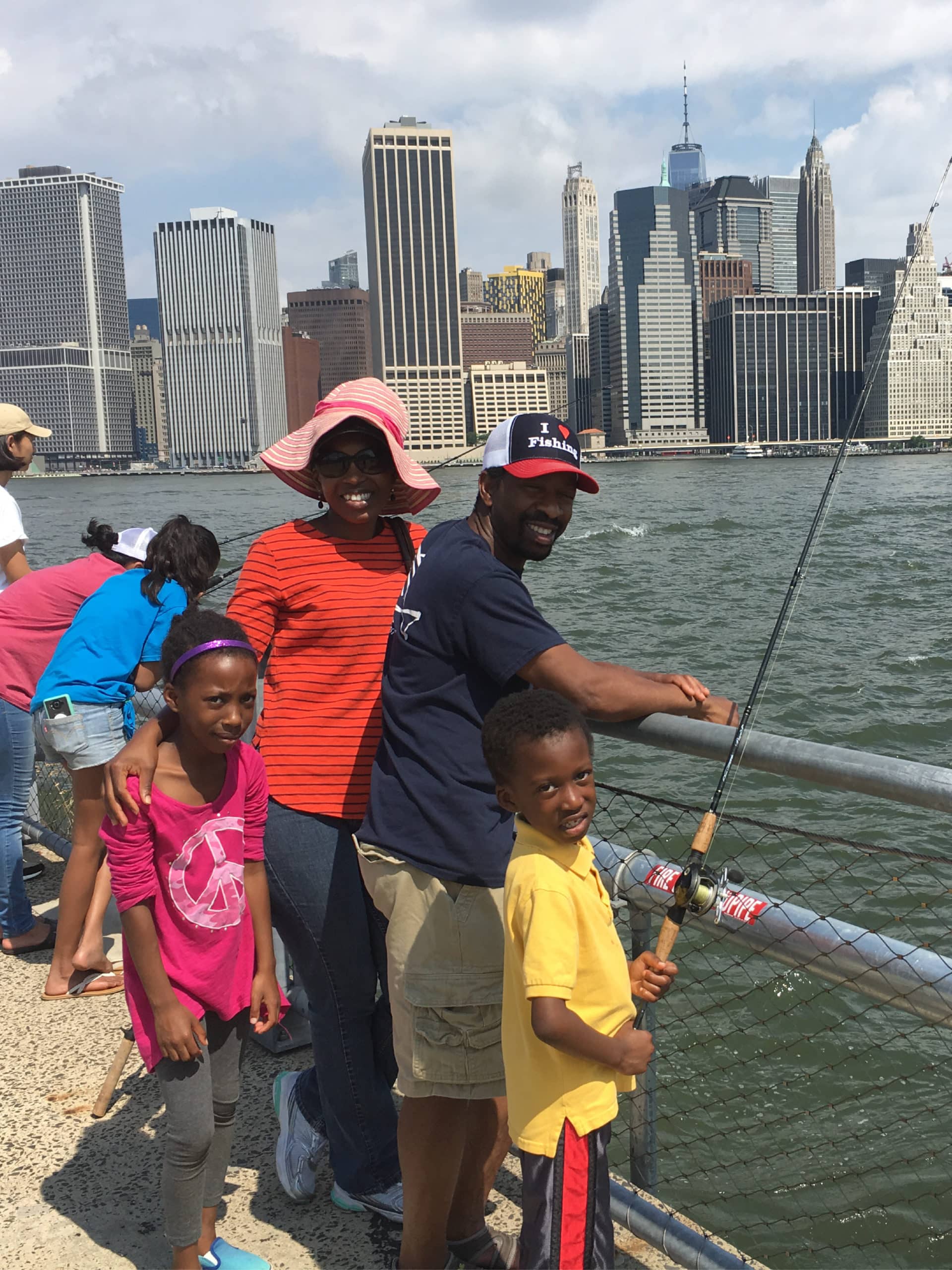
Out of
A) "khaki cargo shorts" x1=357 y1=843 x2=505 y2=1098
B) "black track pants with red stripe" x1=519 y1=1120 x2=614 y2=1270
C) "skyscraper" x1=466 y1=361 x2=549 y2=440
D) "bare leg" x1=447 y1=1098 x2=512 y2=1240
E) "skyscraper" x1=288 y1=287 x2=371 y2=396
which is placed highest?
"skyscraper" x1=288 y1=287 x2=371 y2=396

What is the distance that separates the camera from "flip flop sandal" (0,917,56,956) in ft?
15.2

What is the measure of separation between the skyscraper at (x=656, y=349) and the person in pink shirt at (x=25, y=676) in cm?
12792

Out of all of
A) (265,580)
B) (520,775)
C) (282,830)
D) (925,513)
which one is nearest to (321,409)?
(265,580)

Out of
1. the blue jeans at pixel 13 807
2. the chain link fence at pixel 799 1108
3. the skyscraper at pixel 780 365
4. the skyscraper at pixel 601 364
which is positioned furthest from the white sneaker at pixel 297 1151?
the skyscraper at pixel 601 364

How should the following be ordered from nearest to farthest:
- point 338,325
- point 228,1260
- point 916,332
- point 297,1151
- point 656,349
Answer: point 228,1260 < point 297,1151 < point 916,332 < point 656,349 < point 338,325

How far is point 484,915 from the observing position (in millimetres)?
2361

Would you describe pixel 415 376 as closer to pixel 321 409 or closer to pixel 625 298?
pixel 625 298

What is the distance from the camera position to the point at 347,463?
2789 millimetres

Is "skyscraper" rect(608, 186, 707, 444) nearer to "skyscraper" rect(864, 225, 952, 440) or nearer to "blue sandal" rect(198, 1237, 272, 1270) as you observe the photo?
"skyscraper" rect(864, 225, 952, 440)

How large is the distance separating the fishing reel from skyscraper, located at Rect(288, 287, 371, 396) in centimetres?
16702

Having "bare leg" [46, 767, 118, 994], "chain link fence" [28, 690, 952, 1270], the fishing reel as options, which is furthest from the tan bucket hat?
the fishing reel

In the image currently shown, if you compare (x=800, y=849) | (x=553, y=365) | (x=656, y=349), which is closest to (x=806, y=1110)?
(x=800, y=849)

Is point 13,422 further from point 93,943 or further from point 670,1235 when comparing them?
point 670,1235

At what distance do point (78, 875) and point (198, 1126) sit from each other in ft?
6.13
